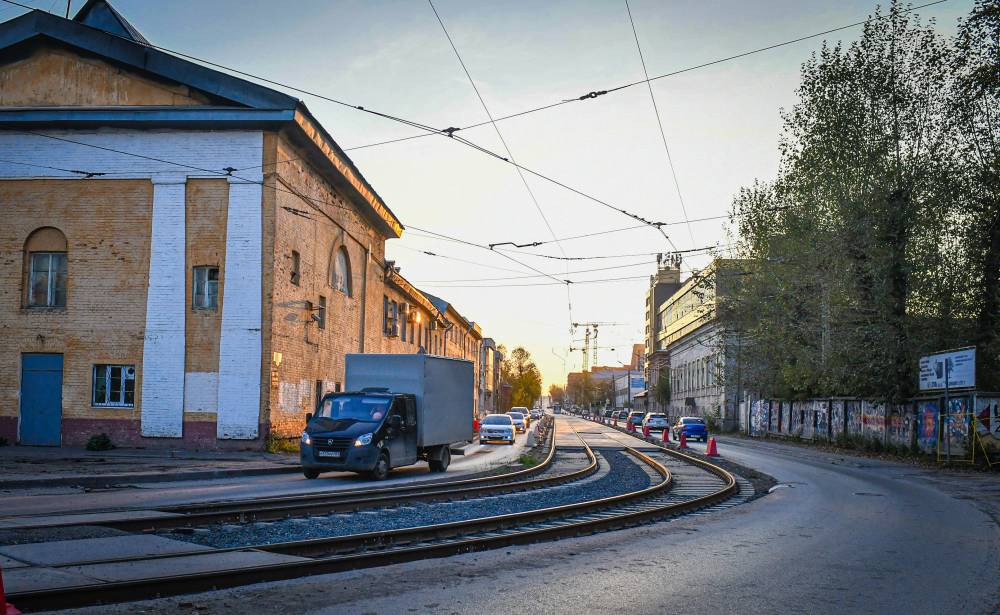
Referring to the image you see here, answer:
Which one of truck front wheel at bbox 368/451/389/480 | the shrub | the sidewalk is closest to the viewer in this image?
the sidewalk

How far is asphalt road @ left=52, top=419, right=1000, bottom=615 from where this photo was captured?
6.82 metres

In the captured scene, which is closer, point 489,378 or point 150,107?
point 150,107

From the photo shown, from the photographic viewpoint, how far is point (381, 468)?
1883cm

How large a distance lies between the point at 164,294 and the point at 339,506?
15.3 m

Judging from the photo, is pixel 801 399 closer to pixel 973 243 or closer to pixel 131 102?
pixel 973 243

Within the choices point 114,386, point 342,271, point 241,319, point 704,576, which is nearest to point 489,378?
point 342,271

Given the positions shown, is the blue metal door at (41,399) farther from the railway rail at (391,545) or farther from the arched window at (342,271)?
the railway rail at (391,545)

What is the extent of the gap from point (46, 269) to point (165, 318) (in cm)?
429

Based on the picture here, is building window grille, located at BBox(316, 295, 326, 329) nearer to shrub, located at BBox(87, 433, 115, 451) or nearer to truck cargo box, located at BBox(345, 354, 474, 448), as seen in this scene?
shrub, located at BBox(87, 433, 115, 451)

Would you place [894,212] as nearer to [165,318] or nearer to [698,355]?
[165,318]

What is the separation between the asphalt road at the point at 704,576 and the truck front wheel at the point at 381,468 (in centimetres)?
805

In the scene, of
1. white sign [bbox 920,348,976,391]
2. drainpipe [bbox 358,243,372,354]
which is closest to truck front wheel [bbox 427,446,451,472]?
white sign [bbox 920,348,976,391]

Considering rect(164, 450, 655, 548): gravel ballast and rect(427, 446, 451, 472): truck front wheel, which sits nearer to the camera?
rect(164, 450, 655, 548): gravel ballast

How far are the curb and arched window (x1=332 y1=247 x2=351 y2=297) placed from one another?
14.0 meters
